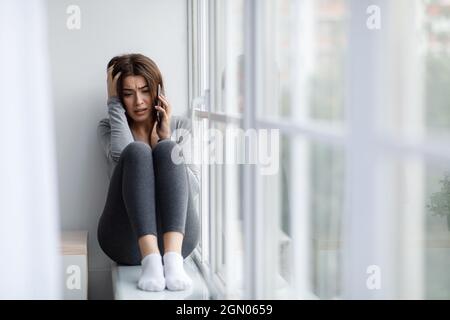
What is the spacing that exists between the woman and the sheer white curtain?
1.94 feet

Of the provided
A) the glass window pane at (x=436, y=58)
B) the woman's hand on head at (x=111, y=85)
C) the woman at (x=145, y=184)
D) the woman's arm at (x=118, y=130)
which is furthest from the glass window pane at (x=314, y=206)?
the woman's hand on head at (x=111, y=85)

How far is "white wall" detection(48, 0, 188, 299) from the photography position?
8.48 ft

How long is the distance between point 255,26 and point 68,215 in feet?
4.36

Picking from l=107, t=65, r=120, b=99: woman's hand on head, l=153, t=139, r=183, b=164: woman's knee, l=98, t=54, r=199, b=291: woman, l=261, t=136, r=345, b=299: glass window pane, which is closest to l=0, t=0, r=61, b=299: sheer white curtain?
l=261, t=136, r=345, b=299: glass window pane

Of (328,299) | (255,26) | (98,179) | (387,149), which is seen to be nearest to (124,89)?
(98,179)

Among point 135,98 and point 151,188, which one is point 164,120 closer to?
point 135,98

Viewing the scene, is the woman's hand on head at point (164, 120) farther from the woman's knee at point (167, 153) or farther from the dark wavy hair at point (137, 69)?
the woman's knee at point (167, 153)

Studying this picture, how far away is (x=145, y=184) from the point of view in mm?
2021

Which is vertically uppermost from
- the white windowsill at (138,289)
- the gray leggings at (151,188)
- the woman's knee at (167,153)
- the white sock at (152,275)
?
the woman's knee at (167,153)

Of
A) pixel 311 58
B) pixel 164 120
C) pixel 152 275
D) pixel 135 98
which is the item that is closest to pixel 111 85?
pixel 135 98

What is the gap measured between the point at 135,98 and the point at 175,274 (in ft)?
2.49

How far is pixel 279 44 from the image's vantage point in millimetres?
1468

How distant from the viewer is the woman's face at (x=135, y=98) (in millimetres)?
2432

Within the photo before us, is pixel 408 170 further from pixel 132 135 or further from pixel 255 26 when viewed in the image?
pixel 132 135
